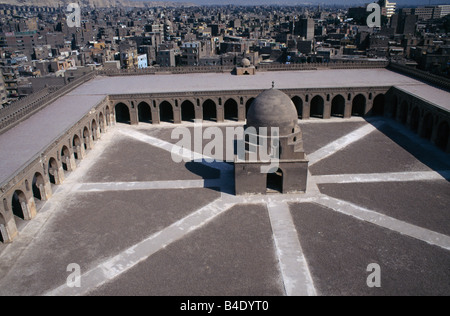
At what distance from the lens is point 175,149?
36531 mm

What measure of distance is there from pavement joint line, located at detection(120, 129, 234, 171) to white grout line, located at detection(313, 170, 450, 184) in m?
8.13

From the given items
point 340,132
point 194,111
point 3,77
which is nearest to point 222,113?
point 194,111

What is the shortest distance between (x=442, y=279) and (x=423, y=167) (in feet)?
47.7

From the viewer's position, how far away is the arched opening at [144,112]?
153ft

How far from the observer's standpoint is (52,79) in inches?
2338

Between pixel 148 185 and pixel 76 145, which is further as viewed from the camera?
pixel 76 145

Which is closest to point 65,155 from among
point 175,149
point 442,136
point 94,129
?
point 94,129

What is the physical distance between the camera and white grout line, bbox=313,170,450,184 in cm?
2930

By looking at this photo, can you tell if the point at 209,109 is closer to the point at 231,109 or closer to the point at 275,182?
the point at 231,109

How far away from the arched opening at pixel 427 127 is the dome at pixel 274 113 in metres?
17.5

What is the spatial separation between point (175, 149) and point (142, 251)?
1612 cm

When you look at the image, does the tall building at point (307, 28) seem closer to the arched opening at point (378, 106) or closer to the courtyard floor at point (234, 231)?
the arched opening at point (378, 106)

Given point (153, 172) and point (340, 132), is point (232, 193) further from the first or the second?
point (340, 132)

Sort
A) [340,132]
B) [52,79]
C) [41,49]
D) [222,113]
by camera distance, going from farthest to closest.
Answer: [41,49] < [52,79] < [222,113] < [340,132]
